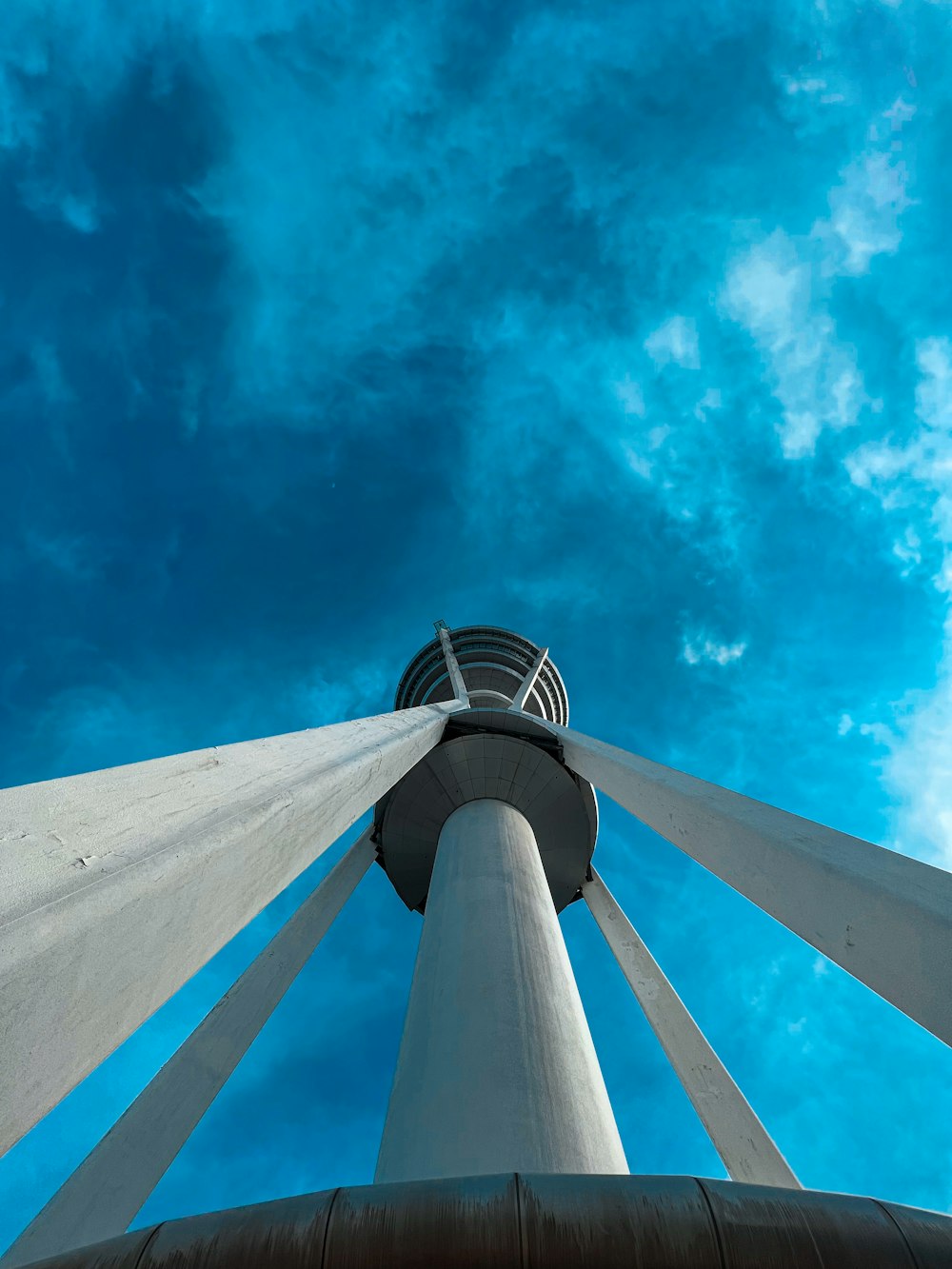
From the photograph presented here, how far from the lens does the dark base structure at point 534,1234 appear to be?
3.79m

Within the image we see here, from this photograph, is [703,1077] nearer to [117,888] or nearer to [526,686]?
[526,686]

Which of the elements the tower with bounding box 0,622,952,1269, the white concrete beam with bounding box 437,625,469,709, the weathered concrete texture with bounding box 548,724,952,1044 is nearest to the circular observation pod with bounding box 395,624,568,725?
the white concrete beam with bounding box 437,625,469,709

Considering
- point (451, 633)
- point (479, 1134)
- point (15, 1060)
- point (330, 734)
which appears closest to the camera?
point (15, 1060)

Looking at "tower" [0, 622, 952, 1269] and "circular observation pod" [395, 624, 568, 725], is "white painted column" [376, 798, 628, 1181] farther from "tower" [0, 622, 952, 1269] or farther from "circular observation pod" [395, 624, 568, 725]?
"circular observation pod" [395, 624, 568, 725]

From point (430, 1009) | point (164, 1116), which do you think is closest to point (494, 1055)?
point (430, 1009)

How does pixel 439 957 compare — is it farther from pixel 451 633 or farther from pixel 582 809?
pixel 451 633

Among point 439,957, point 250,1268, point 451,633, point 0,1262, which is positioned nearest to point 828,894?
point 250,1268

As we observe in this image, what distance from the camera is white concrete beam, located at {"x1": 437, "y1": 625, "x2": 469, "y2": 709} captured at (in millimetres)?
20516

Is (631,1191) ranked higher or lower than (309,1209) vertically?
higher

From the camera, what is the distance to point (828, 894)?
5.77 meters

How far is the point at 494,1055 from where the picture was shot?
8516 mm

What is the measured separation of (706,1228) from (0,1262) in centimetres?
911

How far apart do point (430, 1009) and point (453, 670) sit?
14701 millimetres

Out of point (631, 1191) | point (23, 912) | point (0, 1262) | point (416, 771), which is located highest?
point (416, 771)
